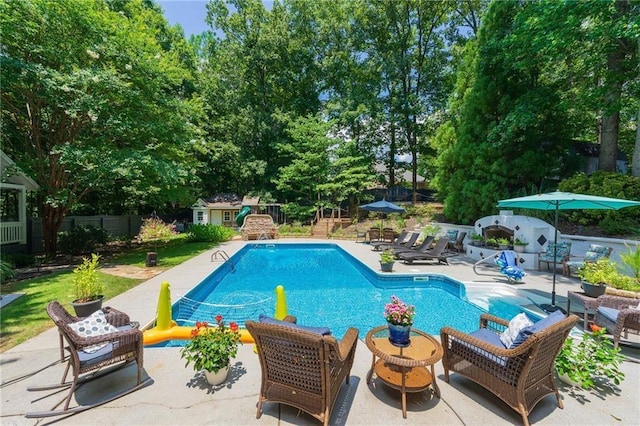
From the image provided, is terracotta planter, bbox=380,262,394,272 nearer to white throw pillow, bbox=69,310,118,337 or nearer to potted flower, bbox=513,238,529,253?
potted flower, bbox=513,238,529,253

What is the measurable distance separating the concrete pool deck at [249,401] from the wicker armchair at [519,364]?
0.21 meters

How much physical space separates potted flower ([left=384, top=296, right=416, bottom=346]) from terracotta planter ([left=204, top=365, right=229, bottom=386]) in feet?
6.02

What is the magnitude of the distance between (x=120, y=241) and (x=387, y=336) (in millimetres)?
17295

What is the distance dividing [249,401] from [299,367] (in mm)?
823

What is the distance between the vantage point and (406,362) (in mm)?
2545

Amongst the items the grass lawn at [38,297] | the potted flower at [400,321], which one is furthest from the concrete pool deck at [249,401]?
the grass lawn at [38,297]

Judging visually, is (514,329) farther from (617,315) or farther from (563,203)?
(563,203)

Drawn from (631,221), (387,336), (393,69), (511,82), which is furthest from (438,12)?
(387,336)

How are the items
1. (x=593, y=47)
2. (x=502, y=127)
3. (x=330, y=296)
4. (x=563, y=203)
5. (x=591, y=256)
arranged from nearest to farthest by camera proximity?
(x=563, y=203) < (x=330, y=296) < (x=591, y=256) < (x=593, y=47) < (x=502, y=127)

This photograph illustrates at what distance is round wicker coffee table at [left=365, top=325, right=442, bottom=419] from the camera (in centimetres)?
257

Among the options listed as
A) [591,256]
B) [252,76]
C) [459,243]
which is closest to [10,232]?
→ [459,243]

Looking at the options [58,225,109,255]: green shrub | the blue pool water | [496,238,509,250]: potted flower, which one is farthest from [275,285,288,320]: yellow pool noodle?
[58,225,109,255]: green shrub

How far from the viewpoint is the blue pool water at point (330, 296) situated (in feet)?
18.5

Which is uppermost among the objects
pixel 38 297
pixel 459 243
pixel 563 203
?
pixel 563 203
